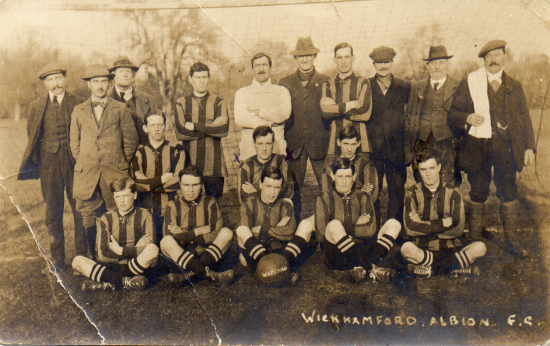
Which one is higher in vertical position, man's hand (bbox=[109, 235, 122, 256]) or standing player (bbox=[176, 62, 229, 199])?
standing player (bbox=[176, 62, 229, 199])

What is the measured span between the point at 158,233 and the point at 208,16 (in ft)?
4.38

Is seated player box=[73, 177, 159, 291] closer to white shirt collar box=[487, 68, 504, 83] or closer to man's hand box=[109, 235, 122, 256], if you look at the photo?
man's hand box=[109, 235, 122, 256]

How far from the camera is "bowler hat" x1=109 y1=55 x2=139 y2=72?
228 centimetres

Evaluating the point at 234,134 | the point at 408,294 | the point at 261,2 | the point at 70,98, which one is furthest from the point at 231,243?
the point at 261,2

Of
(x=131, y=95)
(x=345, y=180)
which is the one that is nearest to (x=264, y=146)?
(x=345, y=180)

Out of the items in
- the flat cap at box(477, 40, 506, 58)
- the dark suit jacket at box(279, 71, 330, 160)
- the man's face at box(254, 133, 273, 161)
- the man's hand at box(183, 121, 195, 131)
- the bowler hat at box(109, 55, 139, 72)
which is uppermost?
the flat cap at box(477, 40, 506, 58)

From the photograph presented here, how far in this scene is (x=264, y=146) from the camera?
2.26m

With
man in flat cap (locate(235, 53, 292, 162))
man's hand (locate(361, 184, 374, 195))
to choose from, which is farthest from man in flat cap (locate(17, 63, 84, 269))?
man's hand (locate(361, 184, 374, 195))

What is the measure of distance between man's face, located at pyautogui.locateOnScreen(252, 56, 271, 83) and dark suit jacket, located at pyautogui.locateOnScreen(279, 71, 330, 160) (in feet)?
0.33

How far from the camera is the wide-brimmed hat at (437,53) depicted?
224 centimetres

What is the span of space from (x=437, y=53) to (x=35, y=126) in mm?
2433

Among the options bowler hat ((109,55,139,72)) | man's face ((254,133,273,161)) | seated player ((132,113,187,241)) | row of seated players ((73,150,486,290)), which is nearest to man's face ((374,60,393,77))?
row of seated players ((73,150,486,290))

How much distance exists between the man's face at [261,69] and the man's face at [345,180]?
713 millimetres

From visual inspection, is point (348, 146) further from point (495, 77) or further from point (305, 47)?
point (495, 77)
